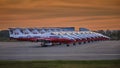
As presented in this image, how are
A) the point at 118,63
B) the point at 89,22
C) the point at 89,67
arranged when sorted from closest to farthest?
the point at 89,67, the point at 118,63, the point at 89,22

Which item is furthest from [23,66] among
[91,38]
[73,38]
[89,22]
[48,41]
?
[91,38]

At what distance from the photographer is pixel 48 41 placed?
3020 cm

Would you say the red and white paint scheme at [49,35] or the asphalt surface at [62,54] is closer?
the asphalt surface at [62,54]

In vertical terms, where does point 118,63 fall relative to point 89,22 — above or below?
below

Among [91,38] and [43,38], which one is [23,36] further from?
[91,38]

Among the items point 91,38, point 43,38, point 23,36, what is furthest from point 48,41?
point 91,38

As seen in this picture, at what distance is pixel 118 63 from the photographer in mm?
10078

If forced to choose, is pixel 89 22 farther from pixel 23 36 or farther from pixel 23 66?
pixel 23 36

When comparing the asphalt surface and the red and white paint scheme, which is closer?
the asphalt surface

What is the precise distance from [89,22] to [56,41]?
1989 cm

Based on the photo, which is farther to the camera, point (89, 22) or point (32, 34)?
point (32, 34)

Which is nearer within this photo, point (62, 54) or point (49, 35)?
point (62, 54)

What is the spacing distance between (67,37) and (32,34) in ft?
8.99

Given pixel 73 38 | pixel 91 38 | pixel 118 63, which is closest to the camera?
pixel 118 63
